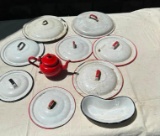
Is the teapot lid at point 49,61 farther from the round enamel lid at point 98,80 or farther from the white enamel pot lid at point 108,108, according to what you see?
the white enamel pot lid at point 108,108

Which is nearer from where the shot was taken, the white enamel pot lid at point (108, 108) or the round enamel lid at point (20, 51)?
the white enamel pot lid at point (108, 108)

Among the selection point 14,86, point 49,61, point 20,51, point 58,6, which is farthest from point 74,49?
point 58,6

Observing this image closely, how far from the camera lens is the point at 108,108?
4.40 ft

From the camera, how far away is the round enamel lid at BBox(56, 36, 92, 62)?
158 cm

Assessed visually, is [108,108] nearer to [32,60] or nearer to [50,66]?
[50,66]

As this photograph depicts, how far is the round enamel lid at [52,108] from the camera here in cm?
126

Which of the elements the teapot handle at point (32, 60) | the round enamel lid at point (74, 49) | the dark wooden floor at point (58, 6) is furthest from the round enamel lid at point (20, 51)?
the dark wooden floor at point (58, 6)

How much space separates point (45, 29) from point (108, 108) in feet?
2.47

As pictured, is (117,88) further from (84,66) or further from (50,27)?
(50,27)

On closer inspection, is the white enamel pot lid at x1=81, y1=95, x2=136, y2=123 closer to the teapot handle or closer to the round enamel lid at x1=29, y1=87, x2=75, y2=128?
the round enamel lid at x1=29, y1=87, x2=75, y2=128

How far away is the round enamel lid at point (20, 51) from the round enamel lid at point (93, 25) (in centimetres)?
32

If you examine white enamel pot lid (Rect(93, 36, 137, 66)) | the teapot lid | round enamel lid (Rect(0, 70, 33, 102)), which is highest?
the teapot lid

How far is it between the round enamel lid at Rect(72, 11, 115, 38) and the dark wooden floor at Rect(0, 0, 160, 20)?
801 mm

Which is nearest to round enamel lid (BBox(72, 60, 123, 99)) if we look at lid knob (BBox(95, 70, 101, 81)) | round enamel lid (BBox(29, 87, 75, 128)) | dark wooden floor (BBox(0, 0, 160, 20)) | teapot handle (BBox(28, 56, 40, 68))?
lid knob (BBox(95, 70, 101, 81))
